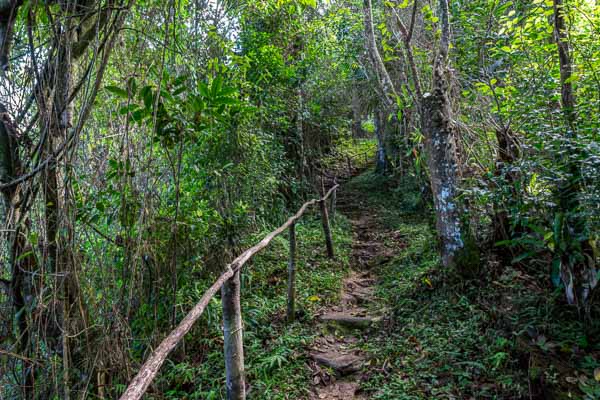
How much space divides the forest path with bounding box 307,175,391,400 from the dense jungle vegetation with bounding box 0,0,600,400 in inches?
1.0

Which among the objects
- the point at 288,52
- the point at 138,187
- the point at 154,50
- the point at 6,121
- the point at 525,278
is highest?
the point at 288,52

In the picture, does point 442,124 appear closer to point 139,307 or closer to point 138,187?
point 138,187

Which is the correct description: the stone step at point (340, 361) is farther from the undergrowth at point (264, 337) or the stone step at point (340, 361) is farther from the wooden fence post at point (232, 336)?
the wooden fence post at point (232, 336)

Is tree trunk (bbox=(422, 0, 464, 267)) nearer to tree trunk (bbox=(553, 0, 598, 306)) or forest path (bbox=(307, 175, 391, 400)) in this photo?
forest path (bbox=(307, 175, 391, 400))

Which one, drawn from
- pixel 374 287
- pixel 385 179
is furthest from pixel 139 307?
pixel 385 179

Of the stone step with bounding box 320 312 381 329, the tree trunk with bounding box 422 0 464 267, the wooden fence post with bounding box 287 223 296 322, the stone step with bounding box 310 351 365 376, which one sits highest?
the tree trunk with bounding box 422 0 464 267

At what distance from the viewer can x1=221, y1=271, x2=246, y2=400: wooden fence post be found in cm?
247

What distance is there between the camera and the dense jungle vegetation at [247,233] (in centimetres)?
219

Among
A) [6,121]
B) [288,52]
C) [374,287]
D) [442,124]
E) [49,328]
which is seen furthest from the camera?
[288,52]

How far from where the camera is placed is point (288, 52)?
7.48 meters

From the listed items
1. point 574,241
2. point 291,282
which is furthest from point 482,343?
point 291,282

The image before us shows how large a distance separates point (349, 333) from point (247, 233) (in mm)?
1935

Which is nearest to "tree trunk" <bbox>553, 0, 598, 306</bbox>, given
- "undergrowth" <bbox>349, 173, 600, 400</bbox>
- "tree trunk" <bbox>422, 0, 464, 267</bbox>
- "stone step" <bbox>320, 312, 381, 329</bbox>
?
"undergrowth" <bbox>349, 173, 600, 400</bbox>

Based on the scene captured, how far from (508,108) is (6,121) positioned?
160 inches
